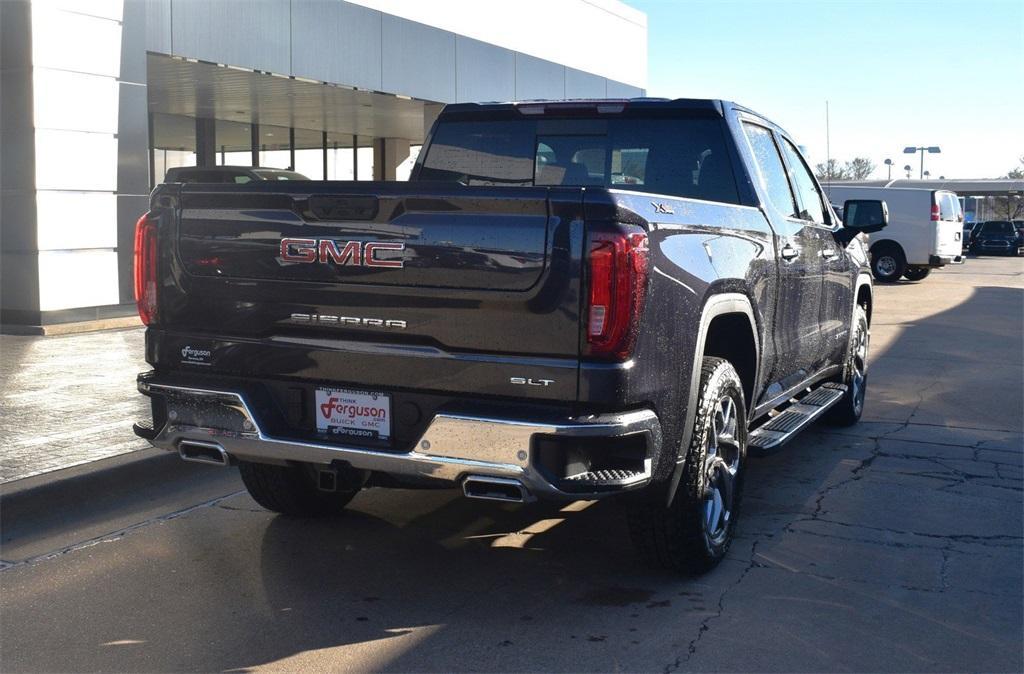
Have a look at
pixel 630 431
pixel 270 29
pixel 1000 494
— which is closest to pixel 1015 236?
pixel 270 29

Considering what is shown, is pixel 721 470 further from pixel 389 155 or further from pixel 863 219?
pixel 389 155

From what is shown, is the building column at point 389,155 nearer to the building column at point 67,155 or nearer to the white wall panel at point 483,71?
the white wall panel at point 483,71

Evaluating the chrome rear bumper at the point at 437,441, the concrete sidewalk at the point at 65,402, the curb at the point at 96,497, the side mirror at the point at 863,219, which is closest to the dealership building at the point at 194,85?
the concrete sidewalk at the point at 65,402

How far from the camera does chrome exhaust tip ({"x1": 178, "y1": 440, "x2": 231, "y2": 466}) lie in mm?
4480

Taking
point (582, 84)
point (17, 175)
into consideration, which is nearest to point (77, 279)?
point (17, 175)

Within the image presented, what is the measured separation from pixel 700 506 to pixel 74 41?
36.5ft

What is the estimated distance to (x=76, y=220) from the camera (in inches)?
521

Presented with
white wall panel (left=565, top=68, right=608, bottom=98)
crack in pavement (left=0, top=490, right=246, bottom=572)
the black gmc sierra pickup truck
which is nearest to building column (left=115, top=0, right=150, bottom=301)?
crack in pavement (left=0, top=490, right=246, bottom=572)

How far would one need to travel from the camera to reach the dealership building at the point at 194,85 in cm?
1284

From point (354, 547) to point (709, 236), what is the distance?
2166mm

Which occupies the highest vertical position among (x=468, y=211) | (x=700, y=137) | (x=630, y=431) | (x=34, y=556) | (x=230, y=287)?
(x=700, y=137)

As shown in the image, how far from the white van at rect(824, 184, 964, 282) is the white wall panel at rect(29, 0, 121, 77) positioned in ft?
56.6

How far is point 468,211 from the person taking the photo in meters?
4.02

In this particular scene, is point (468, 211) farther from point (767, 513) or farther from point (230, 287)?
point (767, 513)
